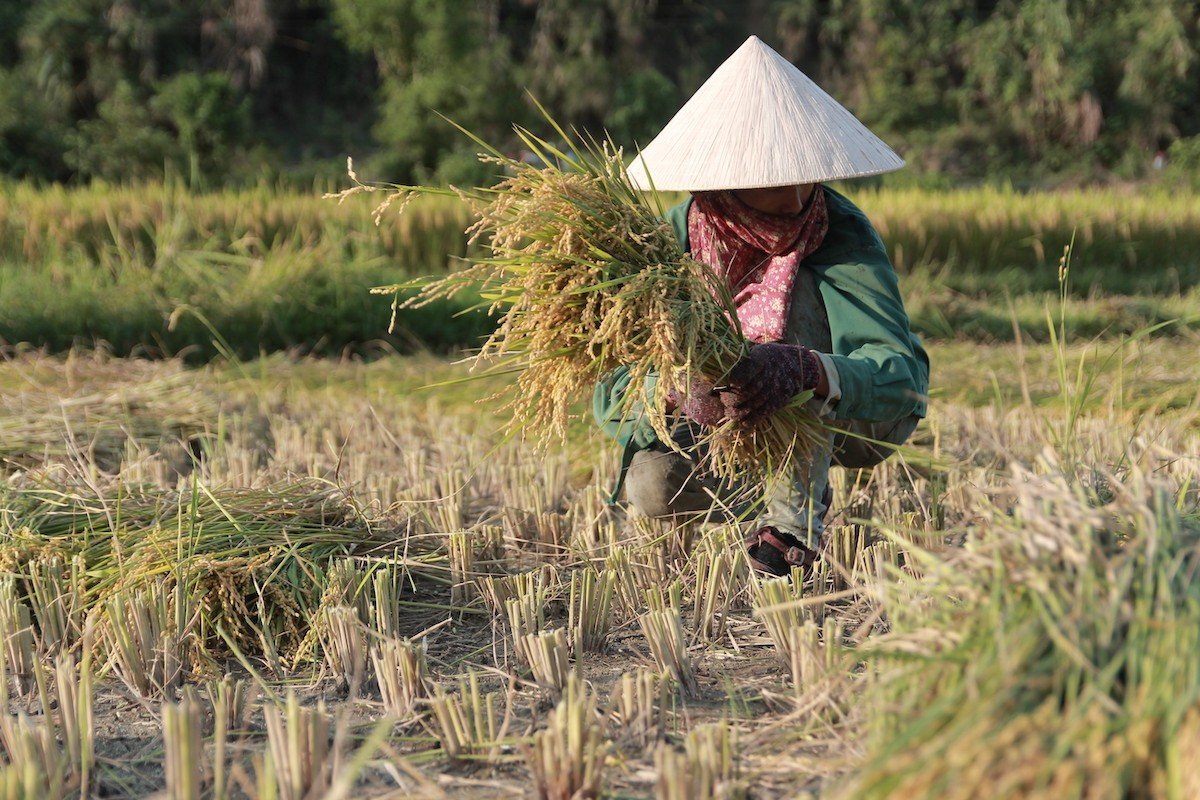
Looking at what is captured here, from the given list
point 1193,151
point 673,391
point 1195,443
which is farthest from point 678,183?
point 1193,151

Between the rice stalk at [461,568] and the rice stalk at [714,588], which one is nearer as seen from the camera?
the rice stalk at [714,588]

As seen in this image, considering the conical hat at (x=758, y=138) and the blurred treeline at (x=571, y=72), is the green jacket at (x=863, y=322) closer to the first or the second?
the conical hat at (x=758, y=138)

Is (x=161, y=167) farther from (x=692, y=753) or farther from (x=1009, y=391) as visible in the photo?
(x=692, y=753)

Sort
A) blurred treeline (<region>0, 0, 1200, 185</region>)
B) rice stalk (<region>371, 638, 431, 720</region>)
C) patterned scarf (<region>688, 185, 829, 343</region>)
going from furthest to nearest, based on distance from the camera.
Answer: blurred treeline (<region>0, 0, 1200, 185</region>) < patterned scarf (<region>688, 185, 829, 343</region>) < rice stalk (<region>371, 638, 431, 720</region>)

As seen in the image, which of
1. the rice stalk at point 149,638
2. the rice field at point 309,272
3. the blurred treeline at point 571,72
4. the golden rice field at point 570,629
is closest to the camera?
the golden rice field at point 570,629

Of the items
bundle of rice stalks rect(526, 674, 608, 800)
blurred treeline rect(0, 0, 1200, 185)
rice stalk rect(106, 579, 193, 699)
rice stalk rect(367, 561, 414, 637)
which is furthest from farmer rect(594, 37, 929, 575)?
blurred treeline rect(0, 0, 1200, 185)

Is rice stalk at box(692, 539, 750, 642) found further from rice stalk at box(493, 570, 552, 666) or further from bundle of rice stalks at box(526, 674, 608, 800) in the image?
bundle of rice stalks at box(526, 674, 608, 800)

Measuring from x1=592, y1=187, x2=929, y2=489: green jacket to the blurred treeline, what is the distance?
1157cm

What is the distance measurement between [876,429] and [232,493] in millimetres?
1291

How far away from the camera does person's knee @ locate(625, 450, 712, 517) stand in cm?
260

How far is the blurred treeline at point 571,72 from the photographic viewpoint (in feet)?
49.6

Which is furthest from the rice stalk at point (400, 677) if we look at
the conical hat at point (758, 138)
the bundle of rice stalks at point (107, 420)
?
the bundle of rice stalks at point (107, 420)

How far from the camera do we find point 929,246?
7.62 metres

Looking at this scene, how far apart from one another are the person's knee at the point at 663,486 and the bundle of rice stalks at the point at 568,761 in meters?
1.01
